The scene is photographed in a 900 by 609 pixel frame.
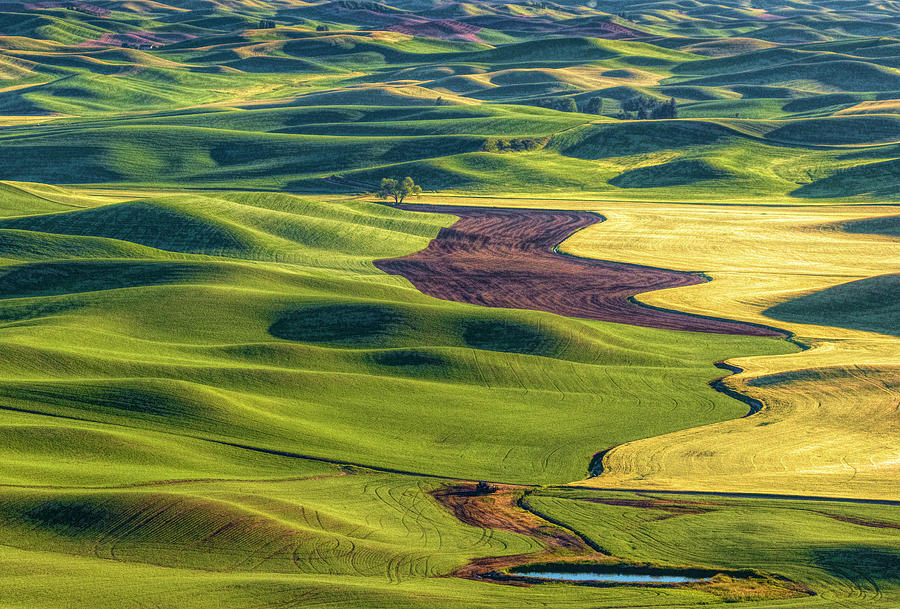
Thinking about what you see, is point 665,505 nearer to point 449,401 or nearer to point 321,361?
point 449,401

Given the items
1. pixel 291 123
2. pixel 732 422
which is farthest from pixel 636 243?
pixel 291 123

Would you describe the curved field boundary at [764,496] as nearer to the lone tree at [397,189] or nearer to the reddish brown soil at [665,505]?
the reddish brown soil at [665,505]

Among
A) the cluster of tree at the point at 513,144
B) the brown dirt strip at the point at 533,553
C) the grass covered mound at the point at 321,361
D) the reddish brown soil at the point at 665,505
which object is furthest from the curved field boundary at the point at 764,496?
the cluster of tree at the point at 513,144

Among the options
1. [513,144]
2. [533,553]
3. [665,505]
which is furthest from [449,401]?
[513,144]

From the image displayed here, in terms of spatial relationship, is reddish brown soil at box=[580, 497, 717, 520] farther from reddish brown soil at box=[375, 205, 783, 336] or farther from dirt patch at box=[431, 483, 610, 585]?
reddish brown soil at box=[375, 205, 783, 336]

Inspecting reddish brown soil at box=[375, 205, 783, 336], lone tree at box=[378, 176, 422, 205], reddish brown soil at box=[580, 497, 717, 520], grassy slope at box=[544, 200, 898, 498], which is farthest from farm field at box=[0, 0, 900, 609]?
lone tree at box=[378, 176, 422, 205]

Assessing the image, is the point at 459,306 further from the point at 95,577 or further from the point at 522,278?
the point at 95,577

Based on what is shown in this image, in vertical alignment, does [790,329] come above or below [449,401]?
below
